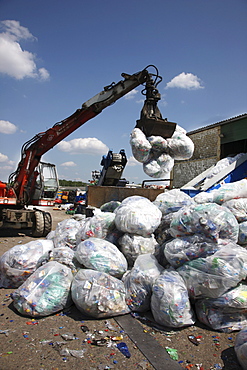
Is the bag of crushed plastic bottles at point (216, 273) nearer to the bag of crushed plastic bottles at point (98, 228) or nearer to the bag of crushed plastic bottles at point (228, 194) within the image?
the bag of crushed plastic bottles at point (228, 194)

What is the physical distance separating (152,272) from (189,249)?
0.48m

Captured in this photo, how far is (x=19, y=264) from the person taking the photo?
3.32 metres

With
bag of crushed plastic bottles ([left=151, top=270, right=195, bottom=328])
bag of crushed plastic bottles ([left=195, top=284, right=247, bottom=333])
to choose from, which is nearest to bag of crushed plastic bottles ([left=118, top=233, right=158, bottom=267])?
bag of crushed plastic bottles ([left=151, top=270, right=195, bottom=328])

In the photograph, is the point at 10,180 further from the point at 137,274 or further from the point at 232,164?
the point at 232,164

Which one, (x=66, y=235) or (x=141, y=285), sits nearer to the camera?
(x=141, y=285)

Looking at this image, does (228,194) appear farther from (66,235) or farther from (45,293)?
(45,293)

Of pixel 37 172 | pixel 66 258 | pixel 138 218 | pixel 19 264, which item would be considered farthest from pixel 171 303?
pixel 37 172

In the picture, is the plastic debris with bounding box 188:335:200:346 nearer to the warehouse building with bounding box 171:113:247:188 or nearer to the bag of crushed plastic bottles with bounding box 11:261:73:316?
the bag of crushed plastic bottles with bounding box 11:261:73:316

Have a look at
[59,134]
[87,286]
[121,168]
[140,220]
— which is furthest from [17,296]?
[121,168]

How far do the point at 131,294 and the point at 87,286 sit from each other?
0.50 meters

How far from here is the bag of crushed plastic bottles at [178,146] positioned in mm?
4422

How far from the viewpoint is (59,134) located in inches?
268

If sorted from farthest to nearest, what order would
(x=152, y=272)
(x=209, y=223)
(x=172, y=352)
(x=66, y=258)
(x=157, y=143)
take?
(x=157, y=143), (x=66, y=258), (x=152, y=272), (x=209, y=223), (x=172, y=352)

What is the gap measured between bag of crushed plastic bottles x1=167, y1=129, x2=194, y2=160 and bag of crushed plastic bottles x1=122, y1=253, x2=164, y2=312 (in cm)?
217
